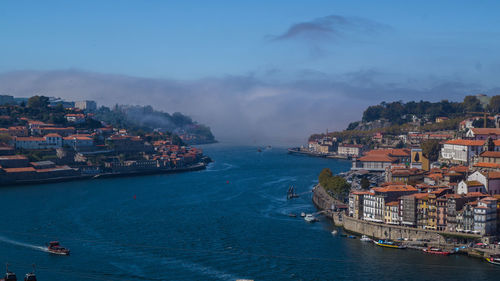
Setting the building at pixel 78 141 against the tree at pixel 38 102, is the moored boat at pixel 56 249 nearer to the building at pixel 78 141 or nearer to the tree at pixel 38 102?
the building at pixel 78 141

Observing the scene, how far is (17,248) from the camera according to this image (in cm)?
1623

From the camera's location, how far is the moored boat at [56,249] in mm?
15562

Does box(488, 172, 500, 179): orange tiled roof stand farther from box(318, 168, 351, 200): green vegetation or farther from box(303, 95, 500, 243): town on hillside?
box(318, 168, 351, 200): green vegetation

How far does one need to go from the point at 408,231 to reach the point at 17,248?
10.1 metres

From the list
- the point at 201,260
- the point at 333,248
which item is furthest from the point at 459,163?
the point at 201,260

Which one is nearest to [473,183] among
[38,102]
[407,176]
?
[407,176]

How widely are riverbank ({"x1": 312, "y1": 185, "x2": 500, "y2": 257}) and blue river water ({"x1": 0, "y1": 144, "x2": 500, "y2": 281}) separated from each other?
1.22 ft

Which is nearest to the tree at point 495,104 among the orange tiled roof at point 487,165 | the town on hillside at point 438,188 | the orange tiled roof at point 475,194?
the town on hillside at point 438,188

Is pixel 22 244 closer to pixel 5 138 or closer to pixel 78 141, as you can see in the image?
pixel 5 138

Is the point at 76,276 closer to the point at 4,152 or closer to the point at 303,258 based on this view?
the point at 303,258

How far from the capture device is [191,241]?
17125mm

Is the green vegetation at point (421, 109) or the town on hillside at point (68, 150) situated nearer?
the town on hillside at point (68, 150)

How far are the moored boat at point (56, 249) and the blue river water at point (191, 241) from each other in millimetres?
192

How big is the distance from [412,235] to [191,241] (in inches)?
231
